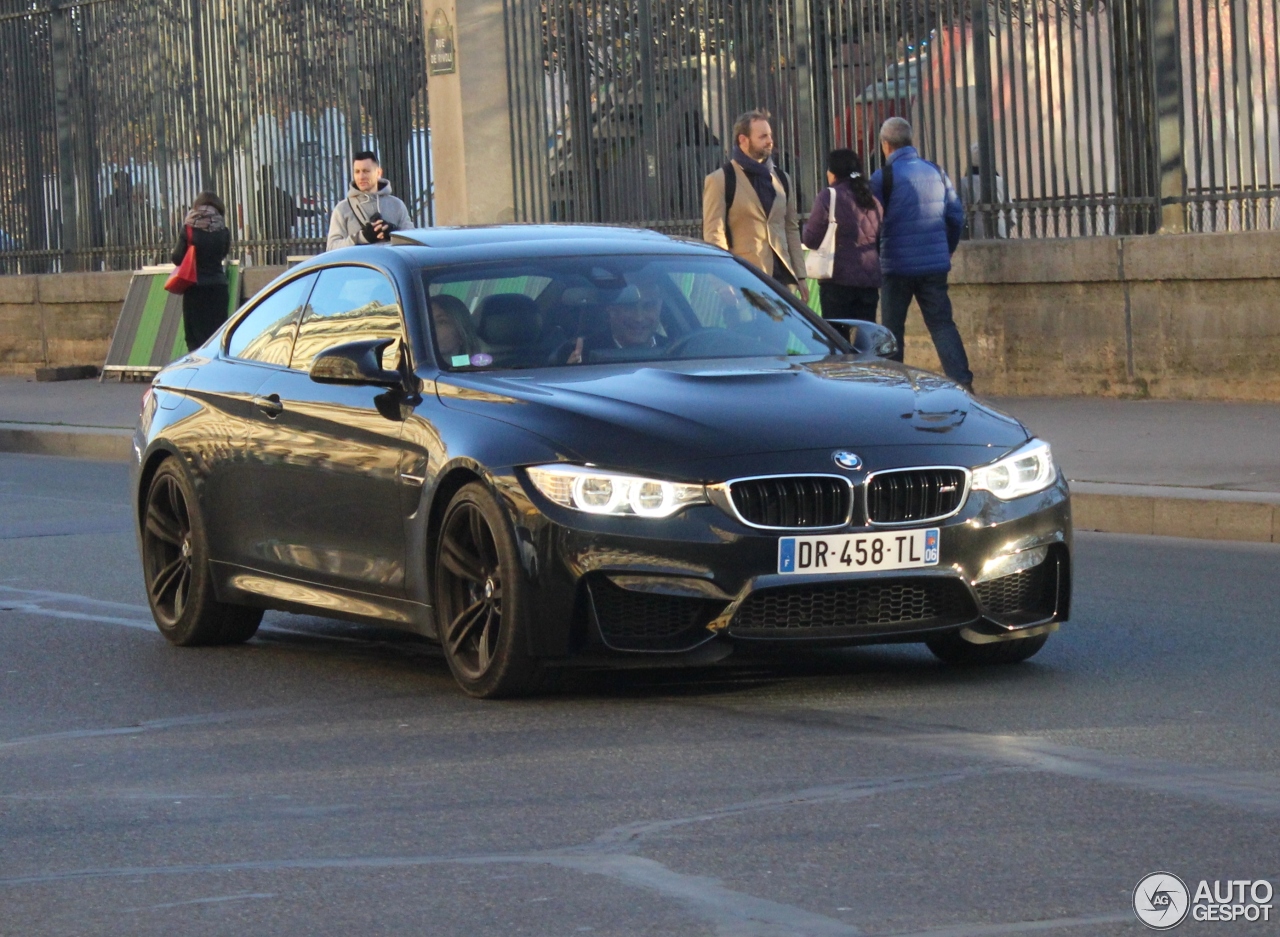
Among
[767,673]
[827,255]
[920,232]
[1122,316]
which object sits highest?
[920,232]

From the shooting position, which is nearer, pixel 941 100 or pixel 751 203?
pixel 751 203

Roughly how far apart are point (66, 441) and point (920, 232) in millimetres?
7203

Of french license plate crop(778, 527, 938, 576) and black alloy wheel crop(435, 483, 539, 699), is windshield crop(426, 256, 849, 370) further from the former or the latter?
french license plate crop(778, 527, 938, 576)

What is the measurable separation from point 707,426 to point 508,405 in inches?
26.2

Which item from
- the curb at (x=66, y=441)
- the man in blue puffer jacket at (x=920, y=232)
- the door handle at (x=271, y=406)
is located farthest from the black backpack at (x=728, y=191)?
the door handle at (x=271, y=406)

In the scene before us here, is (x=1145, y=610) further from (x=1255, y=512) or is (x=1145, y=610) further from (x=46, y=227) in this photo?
(x=46, y=227)

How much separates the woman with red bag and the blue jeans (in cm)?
776

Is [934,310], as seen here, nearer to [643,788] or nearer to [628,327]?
[628,327]

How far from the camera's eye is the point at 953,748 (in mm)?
6430

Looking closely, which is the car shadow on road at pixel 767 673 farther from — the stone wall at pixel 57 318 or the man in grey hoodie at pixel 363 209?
the stone wall at pixel 57 318

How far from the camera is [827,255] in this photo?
16.3 meters

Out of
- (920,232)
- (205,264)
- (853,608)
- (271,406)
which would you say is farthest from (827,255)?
(853,608)

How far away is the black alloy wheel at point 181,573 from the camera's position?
29.5 ft

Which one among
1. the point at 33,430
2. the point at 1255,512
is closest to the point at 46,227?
the point at 33,430
